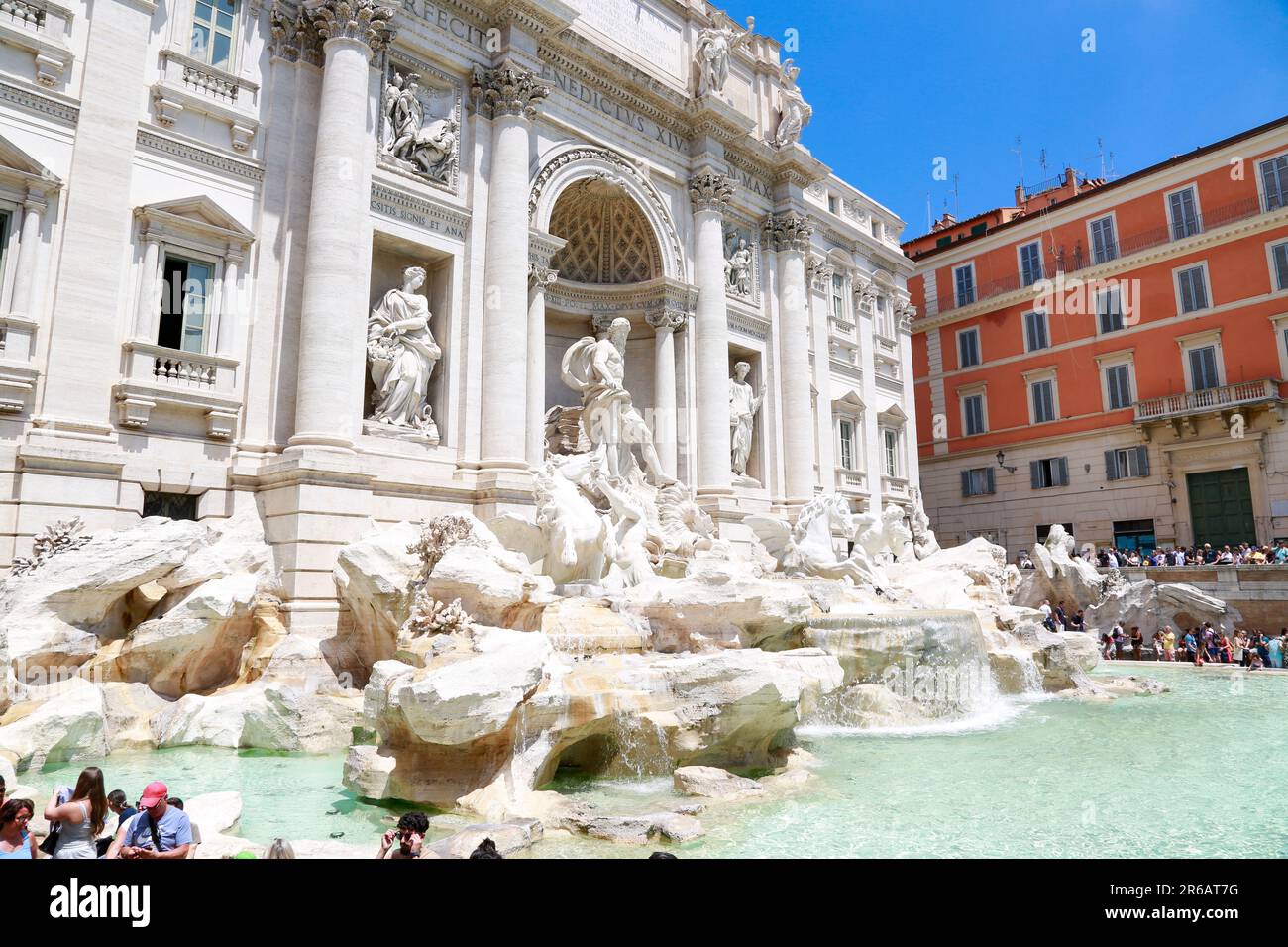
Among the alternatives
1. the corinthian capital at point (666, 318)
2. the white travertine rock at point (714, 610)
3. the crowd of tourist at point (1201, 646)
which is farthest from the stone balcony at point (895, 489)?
the white travertine rock at point (714, 610)

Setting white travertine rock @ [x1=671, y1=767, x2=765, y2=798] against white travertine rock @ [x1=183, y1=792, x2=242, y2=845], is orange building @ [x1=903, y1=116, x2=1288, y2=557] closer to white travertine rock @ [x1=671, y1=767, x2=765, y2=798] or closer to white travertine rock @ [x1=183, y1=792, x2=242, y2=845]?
white travertine rock @ [x1=671, y1=767, x2=765, y2=798]

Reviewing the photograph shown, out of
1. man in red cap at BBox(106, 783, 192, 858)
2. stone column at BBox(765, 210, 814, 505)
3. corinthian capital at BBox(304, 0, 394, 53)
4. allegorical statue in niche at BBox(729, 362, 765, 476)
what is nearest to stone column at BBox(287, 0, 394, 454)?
corinthian capital at BBox(304, 0, 394, 53)

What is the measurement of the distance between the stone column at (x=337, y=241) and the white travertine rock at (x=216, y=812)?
6254 mm

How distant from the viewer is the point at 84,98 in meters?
10.3

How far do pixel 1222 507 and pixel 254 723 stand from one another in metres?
Answer: 25.3

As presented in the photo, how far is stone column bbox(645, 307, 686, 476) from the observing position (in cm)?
1770

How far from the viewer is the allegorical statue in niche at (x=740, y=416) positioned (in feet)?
62.8

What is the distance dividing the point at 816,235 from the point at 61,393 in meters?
→ 18.8

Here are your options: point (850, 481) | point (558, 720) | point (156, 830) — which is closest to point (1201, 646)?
point (850, 481)

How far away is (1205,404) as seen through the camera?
23.0 meters

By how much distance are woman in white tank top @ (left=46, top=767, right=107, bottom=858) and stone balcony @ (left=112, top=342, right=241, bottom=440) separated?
7624 mm

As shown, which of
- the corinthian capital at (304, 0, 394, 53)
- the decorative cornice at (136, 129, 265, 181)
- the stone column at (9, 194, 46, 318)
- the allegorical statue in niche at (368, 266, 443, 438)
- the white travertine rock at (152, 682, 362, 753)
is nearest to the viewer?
the white travertine rock at (152, 682, 362, 753)
